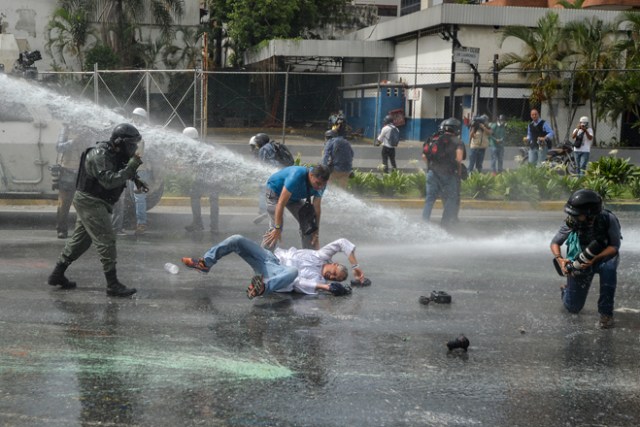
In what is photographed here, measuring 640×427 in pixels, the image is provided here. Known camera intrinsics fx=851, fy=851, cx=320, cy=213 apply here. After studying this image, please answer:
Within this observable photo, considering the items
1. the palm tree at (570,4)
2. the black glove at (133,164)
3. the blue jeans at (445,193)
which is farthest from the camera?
the palm tree at (570,4)

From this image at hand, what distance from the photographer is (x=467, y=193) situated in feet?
52.9

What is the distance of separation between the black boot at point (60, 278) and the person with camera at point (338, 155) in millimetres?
6302

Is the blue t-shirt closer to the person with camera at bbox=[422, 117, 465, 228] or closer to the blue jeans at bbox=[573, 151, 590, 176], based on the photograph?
the person with camera at bbox=[422, 117, 465, 228]

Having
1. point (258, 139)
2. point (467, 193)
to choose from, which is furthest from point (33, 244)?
point (467, 193)

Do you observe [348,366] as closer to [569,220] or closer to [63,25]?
[569,220]

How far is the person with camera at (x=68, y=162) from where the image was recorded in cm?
1110

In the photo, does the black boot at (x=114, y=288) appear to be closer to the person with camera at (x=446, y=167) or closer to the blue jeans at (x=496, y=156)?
the person with camera at (x=446, y=167)

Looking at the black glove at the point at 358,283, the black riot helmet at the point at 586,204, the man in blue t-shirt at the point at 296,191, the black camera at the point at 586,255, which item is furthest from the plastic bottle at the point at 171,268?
the black riot helmet at the point at 586,204

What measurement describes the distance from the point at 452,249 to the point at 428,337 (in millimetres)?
4543

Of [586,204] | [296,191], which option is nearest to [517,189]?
[296,191]

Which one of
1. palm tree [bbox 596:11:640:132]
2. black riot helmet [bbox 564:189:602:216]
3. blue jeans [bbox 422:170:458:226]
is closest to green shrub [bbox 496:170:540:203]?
blue jeans [bbox 422:170:458:226]

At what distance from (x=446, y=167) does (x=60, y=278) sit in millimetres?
6219

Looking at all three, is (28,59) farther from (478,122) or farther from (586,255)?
(586,255)

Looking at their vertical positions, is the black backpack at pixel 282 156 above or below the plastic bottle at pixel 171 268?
above
